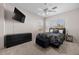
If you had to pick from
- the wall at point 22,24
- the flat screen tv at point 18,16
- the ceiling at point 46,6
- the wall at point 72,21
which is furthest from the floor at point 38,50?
the ceiling at point 46,6

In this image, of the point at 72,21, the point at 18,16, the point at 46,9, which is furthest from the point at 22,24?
the point at 72,21

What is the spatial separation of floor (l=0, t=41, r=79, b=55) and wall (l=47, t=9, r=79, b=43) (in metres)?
0.19

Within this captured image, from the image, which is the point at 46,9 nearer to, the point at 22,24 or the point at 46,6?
the point at 46,6

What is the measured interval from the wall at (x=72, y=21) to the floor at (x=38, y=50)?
0.62 feet

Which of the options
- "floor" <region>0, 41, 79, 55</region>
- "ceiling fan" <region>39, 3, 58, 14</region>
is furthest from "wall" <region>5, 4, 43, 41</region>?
"floor" <region>0, 41, 79, 55</region>

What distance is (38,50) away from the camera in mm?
1409

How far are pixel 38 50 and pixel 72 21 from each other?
34.6 inches

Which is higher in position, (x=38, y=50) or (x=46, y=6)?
(x=46, y=6)

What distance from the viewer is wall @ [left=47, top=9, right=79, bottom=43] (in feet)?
4.66

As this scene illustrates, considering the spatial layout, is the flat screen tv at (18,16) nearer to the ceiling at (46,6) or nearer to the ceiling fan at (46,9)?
the ceiling at (46,6)

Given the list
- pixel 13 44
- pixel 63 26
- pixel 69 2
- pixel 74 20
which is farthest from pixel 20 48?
pixel 69 2

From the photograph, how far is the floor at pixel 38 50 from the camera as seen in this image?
1373 mm

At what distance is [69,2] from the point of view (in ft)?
4.66
